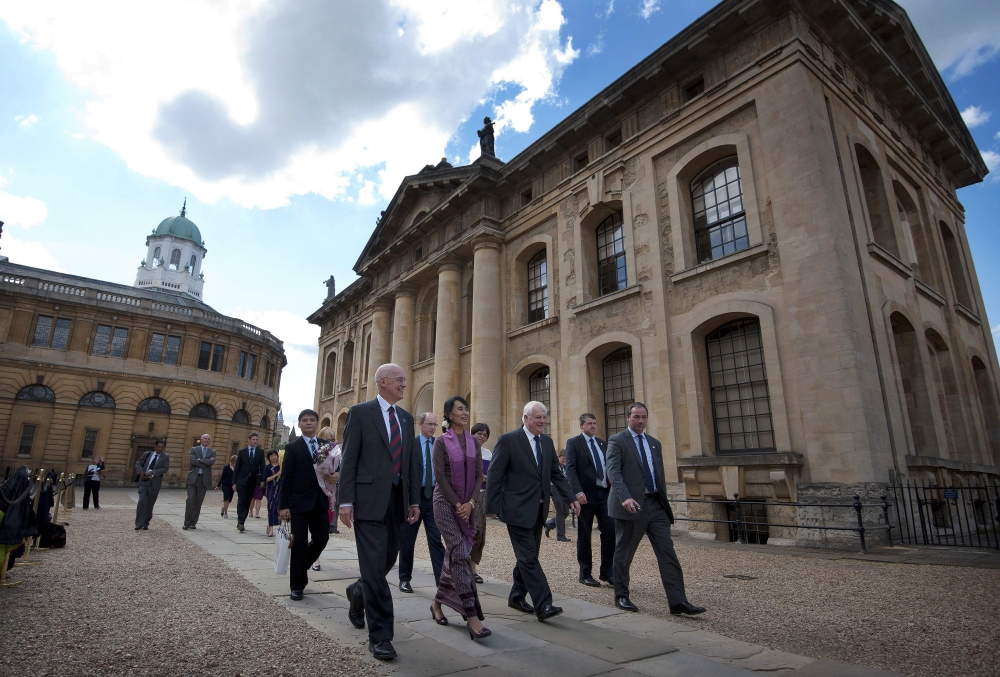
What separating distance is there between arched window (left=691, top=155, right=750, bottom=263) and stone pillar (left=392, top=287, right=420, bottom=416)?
14.1m

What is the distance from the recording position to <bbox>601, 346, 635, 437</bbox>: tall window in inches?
620

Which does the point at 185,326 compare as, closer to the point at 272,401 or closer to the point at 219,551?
the point at 272,401

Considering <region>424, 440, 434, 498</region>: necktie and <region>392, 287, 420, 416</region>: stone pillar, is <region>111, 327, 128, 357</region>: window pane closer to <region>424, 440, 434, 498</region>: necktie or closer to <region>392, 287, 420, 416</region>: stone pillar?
<region>392, 287, 420, 416</region>: stone pillar

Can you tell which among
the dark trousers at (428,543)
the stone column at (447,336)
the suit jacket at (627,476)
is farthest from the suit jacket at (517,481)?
the stone column at (447,336)

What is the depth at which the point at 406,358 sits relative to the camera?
24.6m

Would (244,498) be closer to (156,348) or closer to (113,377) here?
(113,377)

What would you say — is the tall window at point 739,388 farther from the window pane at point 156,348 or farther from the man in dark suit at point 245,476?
the window pane at point 156,348

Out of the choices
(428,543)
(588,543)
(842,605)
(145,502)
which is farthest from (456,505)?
(145,502)

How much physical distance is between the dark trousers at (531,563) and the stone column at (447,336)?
52.3ft

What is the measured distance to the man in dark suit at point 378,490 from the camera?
12.5ft

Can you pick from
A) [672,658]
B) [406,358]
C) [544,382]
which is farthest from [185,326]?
[672,658]

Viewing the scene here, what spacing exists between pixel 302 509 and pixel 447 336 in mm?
16225

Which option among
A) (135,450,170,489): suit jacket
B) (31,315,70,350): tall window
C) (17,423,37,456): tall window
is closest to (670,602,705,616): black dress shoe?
(135,450,170,489): suit jacket

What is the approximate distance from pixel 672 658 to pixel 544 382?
50.4ft
